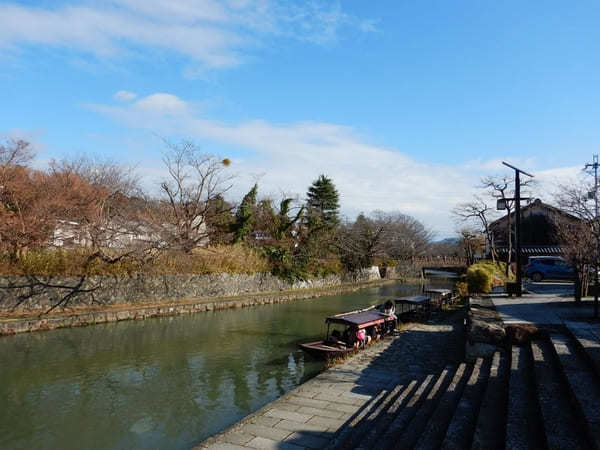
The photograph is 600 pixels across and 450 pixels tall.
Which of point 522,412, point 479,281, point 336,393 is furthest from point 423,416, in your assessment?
point 479,281

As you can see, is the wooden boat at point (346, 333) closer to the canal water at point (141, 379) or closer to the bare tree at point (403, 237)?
the canal water at point (141, 379)

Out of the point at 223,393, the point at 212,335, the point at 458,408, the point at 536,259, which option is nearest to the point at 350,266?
the point at 536,259

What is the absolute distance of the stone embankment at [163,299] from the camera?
16.7 meters

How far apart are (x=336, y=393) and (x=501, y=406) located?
3.49 meters

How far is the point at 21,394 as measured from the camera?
9.73m

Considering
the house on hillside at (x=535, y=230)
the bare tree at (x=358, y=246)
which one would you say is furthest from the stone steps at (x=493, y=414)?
the house on hillside at (x=535, y=230)

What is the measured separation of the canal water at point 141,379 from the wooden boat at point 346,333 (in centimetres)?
49

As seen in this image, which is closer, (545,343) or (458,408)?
(458,408)

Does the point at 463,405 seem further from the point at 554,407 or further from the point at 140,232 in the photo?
the point at 140,232

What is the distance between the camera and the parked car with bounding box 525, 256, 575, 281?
87.8ft

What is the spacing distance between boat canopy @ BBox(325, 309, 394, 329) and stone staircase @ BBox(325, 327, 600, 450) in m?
4.30

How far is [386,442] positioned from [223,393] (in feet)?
17.6

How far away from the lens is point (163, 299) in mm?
22406

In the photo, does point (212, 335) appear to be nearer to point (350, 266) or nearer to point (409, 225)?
Answer: point (350, 266)
